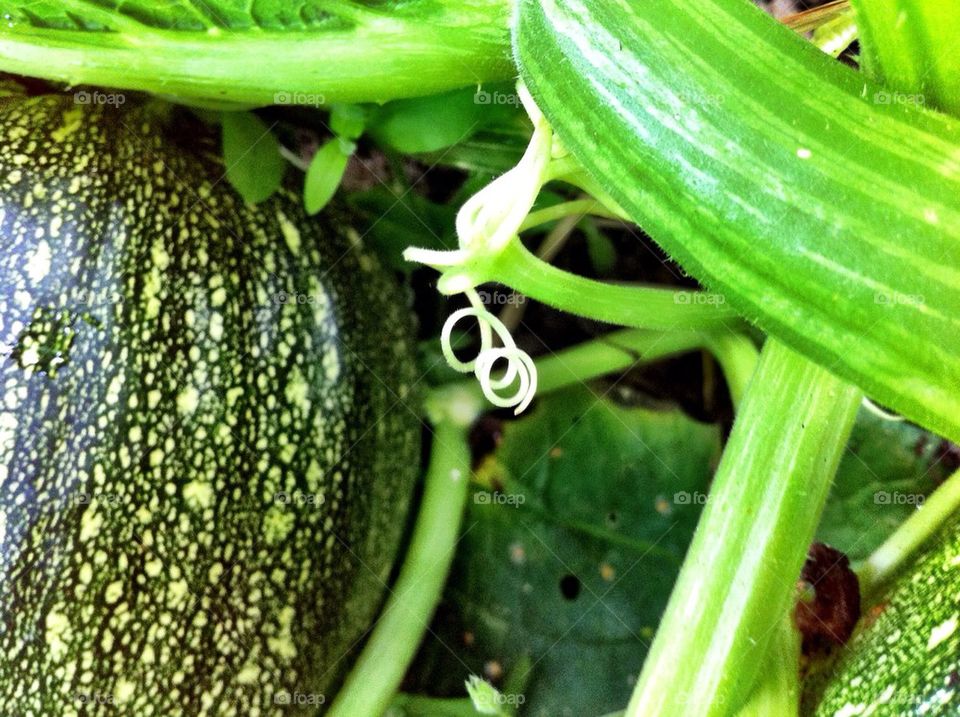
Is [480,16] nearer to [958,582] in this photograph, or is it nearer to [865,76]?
[865,76]

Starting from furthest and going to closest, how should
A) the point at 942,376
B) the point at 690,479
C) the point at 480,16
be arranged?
the point at 690,479
the point at 480,16
the point at 942,376

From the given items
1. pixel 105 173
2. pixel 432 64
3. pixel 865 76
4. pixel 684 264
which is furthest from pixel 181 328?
pixel 865 76
